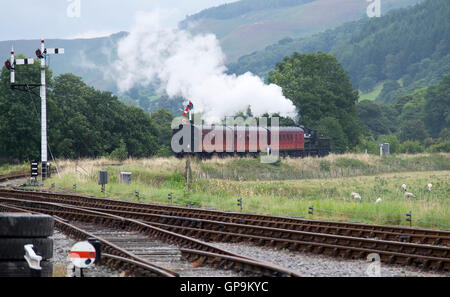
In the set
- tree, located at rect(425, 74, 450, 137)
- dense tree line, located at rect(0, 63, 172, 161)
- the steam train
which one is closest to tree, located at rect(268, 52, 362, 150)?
dense tree line, located at rect(0, 63, 172, 161)

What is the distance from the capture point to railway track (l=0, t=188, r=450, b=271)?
13.0 metres

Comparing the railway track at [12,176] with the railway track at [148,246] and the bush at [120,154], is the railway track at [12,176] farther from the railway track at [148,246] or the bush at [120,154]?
the railway track at [148,246]

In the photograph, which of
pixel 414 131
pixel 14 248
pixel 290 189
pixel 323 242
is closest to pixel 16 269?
pixel 14 248

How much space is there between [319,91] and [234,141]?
103 feet

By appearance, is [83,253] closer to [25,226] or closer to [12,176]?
[25,226]

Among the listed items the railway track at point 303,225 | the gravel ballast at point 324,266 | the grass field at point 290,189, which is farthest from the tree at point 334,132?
the gravel ballast at point 324,266

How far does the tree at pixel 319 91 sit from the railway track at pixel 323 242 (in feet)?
186

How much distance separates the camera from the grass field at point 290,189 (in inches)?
896

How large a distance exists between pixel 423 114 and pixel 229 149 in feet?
256

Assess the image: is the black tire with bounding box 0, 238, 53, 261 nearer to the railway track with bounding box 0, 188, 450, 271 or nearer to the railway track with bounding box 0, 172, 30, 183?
the railway track with bounding box 0, 188, 450, 271

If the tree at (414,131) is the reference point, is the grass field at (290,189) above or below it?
below

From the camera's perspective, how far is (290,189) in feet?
114
